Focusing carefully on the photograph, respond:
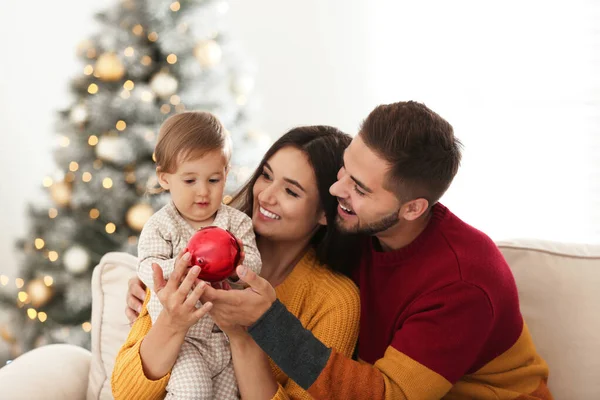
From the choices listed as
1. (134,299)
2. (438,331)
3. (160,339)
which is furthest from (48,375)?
(438,331)

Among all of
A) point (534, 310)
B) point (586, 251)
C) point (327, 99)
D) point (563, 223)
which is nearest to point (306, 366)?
point (534, 310)

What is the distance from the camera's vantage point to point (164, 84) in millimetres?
3428

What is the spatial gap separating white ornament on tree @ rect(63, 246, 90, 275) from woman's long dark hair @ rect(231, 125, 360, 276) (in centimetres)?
164

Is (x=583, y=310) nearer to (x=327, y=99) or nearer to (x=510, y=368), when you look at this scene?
(x=510, y=368)

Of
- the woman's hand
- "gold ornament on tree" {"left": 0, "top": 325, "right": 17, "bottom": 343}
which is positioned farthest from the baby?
"gold ornament on tree" {"left": 0, "top": 325, "right": 17, "bottom": 343}

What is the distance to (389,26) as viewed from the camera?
448cm

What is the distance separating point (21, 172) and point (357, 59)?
7.98ft

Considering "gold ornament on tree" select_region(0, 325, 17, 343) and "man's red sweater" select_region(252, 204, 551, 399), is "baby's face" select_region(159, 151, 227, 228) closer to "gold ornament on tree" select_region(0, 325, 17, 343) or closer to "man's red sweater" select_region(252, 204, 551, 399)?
"man's red sweater" select_region(252, 204, 551, 399)

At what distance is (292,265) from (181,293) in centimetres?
73

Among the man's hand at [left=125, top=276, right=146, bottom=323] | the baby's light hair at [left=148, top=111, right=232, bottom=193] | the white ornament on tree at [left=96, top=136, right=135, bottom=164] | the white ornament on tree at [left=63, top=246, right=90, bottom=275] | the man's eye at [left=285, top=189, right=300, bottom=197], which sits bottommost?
the white ornament on tree at [left=63, top=246, right=90, bottom=275]

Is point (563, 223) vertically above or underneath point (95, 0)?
underneath

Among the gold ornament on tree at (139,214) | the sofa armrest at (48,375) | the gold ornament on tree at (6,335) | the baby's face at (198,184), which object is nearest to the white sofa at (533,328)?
the sofa armrest at (48,375)

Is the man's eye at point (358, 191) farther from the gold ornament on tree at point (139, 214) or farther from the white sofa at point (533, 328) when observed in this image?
the gold ornament on tree at point (139, 214)

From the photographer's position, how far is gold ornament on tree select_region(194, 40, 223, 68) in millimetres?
3486
